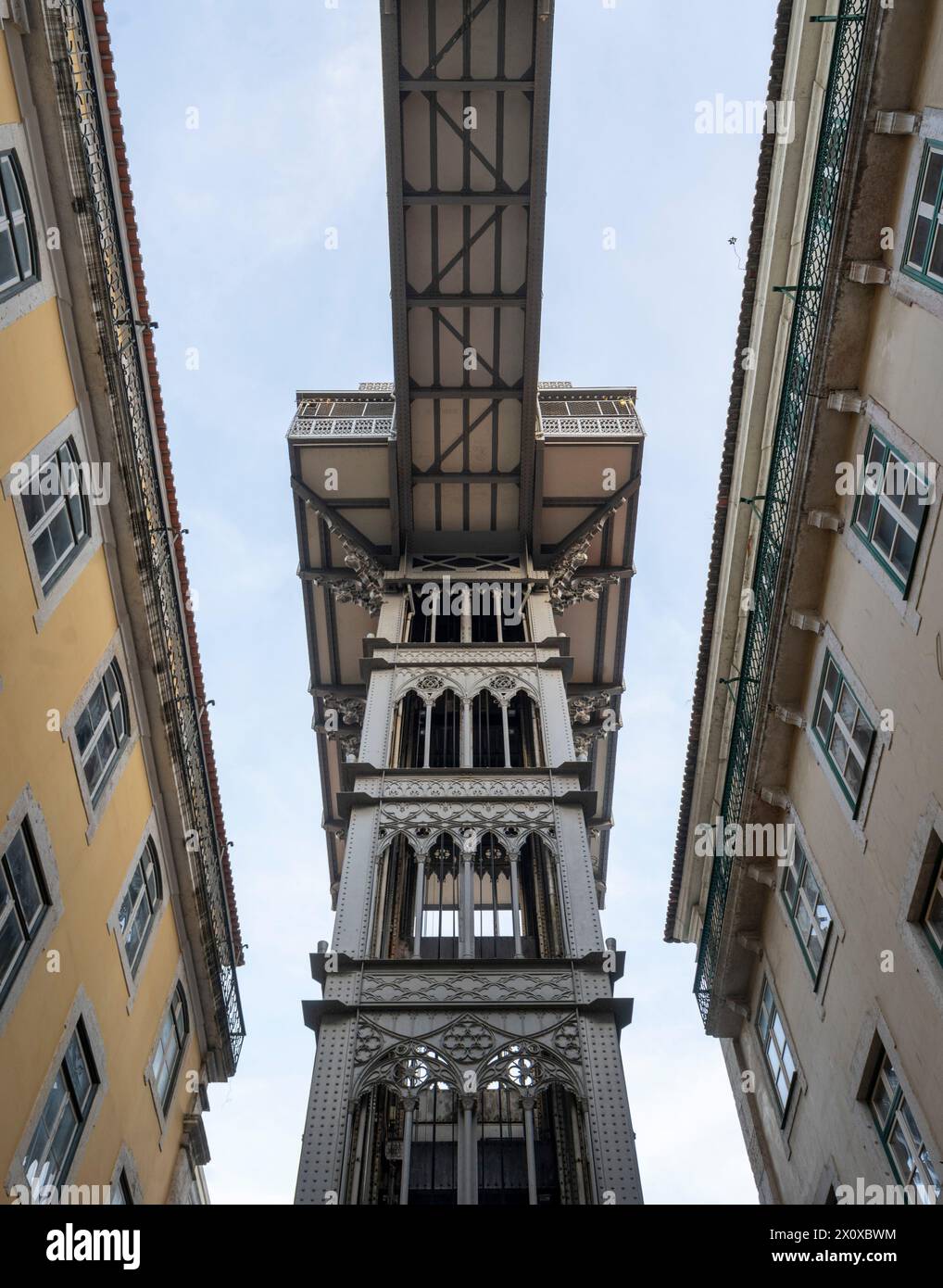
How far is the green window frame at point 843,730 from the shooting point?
11.8m

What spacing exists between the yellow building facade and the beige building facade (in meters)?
8.30

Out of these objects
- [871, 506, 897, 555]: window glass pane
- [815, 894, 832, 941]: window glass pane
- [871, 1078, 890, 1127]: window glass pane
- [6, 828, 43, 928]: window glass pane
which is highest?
[871, 506, 897, 555]: window glass pane

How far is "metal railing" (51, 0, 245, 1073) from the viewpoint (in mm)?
12422

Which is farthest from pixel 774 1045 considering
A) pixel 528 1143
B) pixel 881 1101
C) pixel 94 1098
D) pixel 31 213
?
pixel 31 213

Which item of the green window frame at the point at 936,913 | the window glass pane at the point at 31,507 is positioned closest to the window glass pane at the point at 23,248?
the window glass pane at the point at 31,507

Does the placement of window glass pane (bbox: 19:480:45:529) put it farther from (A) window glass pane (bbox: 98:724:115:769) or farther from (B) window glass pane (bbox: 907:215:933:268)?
(B) window glass pane (bbox: 907:215:933:268)

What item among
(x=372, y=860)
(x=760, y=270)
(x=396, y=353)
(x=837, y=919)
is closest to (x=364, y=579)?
(x=396, y=353)

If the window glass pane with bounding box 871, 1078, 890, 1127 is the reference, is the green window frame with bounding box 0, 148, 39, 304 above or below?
above

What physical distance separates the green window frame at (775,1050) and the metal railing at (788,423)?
0.99m

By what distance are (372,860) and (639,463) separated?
13766 mm

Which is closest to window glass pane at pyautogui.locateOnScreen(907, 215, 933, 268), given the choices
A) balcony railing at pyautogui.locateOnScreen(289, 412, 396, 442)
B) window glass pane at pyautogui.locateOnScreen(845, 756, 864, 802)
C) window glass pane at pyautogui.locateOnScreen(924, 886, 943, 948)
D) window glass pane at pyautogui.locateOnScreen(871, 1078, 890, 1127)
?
window glass pane at pyautogui.locateOnScreen(845, 756, 864, 802)
